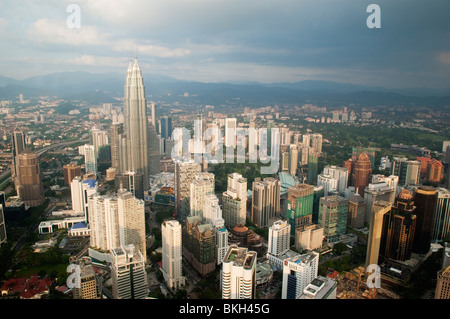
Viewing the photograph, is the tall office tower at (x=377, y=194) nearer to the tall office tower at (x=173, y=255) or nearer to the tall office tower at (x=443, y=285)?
the tall office tower at (x=443, y=285)

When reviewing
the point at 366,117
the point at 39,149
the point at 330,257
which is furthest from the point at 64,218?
the point at 366,117

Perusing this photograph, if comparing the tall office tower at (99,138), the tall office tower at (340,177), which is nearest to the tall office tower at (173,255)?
the tall office tower at (340,177)

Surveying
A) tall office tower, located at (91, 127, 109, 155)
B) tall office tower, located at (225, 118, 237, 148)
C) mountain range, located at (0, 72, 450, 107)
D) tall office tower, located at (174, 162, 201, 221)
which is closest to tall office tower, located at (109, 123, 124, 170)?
tall office tower, located at (91, 127, 109, 155)

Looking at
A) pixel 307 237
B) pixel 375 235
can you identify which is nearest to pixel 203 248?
pixel 307 237

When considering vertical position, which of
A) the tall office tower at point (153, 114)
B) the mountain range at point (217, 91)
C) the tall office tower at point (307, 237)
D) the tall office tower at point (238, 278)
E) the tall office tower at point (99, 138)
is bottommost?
the tall office tower at point (307, 237)

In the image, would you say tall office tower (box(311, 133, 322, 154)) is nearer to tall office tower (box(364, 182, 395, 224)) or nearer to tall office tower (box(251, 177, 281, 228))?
tall office tower (box(364, 182, 395, 224))
